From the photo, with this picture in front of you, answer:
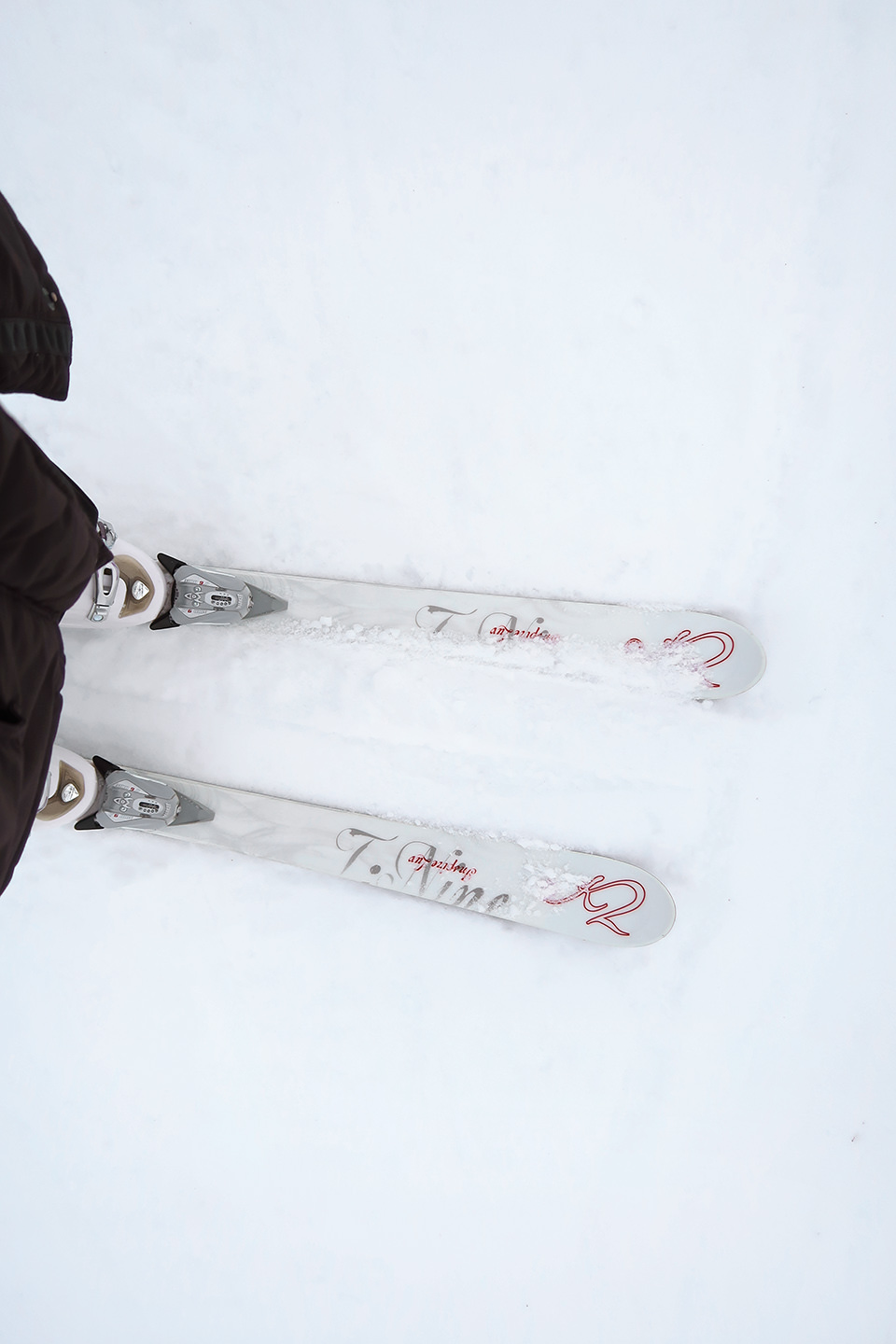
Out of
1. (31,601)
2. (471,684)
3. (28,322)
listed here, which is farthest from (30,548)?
(471,684)

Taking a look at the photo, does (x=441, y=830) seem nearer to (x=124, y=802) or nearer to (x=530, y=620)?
(x=530, y=620)

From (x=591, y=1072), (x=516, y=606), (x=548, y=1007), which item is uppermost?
(x=516, y=606)

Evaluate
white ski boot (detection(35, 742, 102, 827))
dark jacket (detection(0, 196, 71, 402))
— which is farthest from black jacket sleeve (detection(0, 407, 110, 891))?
white ski boot (detection(35, 742, 102, 827))

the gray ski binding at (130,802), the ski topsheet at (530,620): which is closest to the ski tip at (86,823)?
the gray ski binding at (130,802)

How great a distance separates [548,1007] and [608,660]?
26.9 inches

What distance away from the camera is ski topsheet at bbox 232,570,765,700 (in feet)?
4.70

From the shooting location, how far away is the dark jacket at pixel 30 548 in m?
0.85

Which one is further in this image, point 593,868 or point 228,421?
point 228,421

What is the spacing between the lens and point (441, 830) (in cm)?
145

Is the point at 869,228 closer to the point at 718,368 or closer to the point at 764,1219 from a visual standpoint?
the point at 718,368

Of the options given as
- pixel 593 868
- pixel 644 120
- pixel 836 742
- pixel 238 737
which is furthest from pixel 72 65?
pixel 836 742

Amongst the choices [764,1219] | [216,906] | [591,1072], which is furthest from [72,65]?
[764,1219]

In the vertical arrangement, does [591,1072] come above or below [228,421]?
below

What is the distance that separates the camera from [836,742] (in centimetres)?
148
